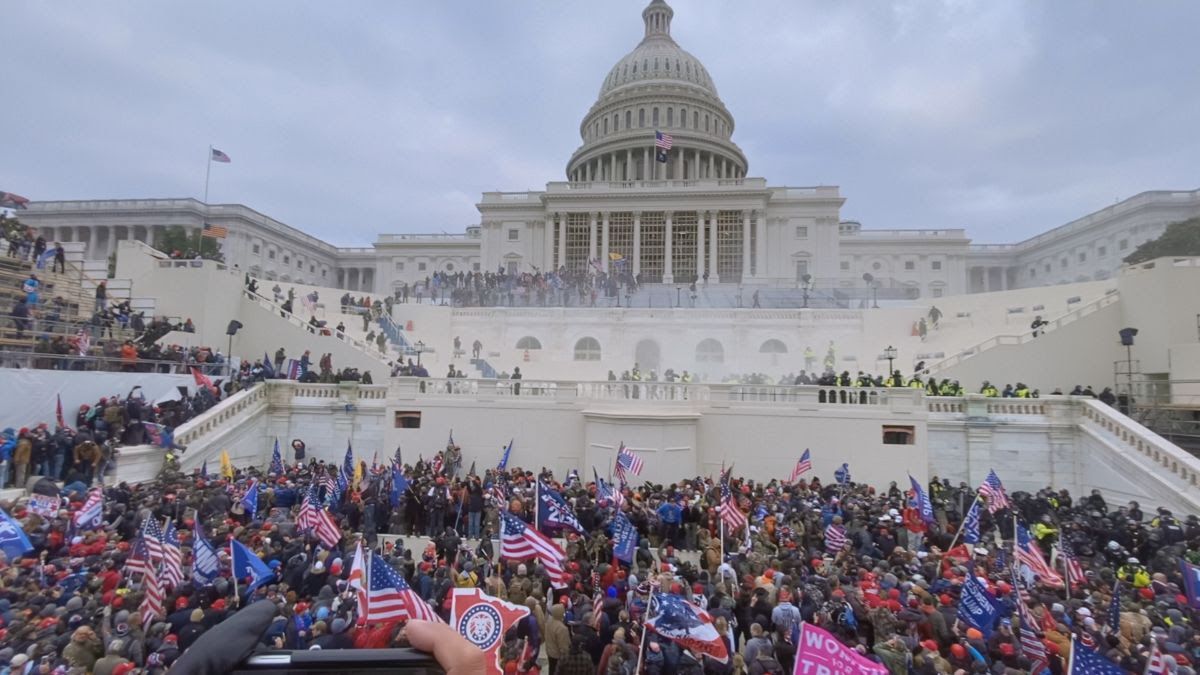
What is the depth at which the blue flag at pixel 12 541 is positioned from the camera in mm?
10211

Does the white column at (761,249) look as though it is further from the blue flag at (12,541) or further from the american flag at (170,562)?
the blue flag at (12,541)

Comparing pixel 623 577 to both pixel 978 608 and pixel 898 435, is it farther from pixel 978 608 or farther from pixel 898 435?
pixel 898 435

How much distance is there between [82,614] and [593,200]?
197 feet

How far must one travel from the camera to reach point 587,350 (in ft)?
129

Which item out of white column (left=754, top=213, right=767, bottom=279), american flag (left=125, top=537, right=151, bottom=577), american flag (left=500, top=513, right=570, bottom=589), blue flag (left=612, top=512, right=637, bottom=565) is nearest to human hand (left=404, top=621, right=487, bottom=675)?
american flag (left=500, top=513, right=570, bottom=589)

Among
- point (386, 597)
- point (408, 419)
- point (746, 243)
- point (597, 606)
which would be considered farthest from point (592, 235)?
point (386, 597)

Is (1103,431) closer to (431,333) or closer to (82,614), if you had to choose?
(82,614)

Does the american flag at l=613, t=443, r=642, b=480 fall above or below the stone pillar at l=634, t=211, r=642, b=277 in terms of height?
below

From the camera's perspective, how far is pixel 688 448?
20.0 meters

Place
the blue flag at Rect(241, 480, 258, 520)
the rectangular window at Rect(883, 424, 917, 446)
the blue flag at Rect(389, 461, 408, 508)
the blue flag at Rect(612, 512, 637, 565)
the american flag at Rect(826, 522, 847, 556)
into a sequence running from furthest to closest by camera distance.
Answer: the rectangular window at Rect(883, 424, 917, 446), the blue flag at Rect(389, 461, 408, 508), the blue flag at Rect(241, 480, 258, 520), the american flag at Rect(826, 522, 847, 556), the blue flag at Rect(612, 512, 637, 565)

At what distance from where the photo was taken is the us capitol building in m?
64.4

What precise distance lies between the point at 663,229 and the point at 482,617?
6117 centimetres

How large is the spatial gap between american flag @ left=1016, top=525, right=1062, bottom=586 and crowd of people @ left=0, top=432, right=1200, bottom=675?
44 mm

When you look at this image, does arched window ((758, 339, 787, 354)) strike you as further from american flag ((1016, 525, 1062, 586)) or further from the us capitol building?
american flag ((1016, 525, 1062, 586))
